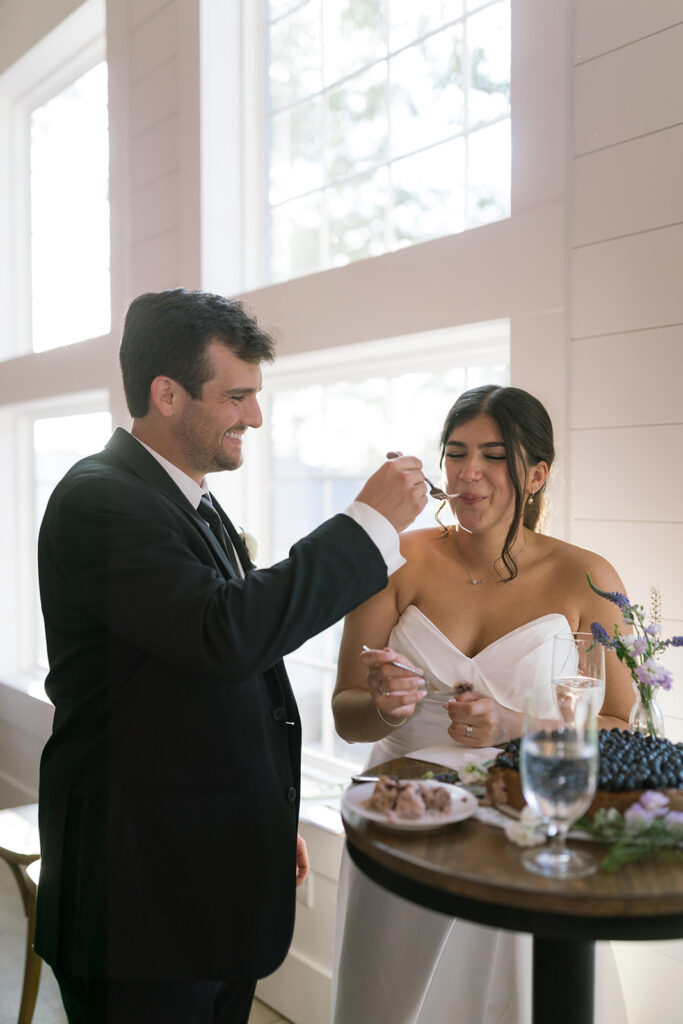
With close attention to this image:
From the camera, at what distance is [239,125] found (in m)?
3.17

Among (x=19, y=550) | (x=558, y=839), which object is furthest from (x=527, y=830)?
(x=19, y=550)

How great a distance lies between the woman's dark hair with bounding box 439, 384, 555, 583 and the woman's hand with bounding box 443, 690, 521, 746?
41 cm

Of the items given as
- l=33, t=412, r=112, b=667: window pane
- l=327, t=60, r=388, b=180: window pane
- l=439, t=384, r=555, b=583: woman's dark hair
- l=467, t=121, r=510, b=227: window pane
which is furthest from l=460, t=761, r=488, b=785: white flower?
l=33, t=412, r=112, b=667: window pane

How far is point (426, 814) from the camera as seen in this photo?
3.48 feet

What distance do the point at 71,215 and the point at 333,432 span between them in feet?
7.40

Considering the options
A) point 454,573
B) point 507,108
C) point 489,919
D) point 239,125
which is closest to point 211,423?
point 454,573

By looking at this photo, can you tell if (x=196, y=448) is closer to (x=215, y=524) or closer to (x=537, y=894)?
(x=215, y=524)

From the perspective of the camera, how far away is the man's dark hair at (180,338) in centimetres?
145

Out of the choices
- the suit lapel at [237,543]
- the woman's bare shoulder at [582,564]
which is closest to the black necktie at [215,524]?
the suit lapel at [237,543]

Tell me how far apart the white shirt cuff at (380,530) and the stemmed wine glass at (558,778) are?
0.39m

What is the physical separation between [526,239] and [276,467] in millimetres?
1485

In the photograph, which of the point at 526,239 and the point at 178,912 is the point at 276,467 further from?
the point at 178,912

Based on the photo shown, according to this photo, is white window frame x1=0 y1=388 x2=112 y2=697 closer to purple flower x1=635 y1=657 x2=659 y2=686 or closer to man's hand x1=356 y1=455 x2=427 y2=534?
man's hand x1=356 y1=455 x2=427 y2=534

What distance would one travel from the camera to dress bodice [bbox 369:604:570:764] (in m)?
1.69
